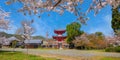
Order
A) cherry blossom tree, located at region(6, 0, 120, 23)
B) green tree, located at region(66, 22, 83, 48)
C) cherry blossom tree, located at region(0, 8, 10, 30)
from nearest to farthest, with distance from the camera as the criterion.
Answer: cherry blossom tree, located at region(6, 0, 120, 23), cherry blossom tree, located at region(0, 8, 10, 30), green tree, located at region(66, 22, 83, 48)

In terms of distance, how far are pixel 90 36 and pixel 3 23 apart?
44158 mm

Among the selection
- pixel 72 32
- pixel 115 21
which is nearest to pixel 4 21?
pixel 115 21

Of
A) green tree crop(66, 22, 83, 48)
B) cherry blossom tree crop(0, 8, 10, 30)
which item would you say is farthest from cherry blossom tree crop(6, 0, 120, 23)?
green tree crop(66, 22, 83, 48)

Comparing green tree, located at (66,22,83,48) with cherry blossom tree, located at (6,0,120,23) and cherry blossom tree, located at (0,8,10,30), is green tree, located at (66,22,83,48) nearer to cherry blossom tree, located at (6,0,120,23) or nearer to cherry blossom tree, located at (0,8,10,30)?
cherry blossom tree, located at (0,8,10,30)

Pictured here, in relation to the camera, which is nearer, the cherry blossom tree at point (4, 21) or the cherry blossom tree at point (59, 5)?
the cherry blossom tree at point (59, 5)

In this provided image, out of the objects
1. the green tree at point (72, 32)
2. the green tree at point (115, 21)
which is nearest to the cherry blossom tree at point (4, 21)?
the green tree at point (115, 21)

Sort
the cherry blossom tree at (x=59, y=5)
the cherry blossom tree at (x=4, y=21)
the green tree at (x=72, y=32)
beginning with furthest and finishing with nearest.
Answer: the green tree at (x=72, y=32), the cherry blossom tree at (x=4, y=21), the cherry blossom tree at (x=59, y=5)

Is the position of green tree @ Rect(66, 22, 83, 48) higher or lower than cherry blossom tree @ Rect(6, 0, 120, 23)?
higher

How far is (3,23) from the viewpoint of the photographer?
110 feet

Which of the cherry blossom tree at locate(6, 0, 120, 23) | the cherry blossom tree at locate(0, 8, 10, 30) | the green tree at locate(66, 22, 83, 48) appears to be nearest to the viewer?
the cherry blossom tree at locate(6, 0, 120, 23)

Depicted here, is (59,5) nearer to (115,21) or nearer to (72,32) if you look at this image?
(115,21)

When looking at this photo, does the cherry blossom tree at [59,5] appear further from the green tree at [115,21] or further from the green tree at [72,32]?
the green tree at [72,32]

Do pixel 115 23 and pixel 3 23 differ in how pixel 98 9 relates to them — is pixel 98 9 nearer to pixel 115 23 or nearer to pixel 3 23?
pixel 3 23

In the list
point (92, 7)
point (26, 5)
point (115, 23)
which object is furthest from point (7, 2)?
point (115, 23)
